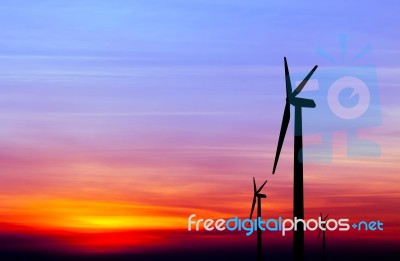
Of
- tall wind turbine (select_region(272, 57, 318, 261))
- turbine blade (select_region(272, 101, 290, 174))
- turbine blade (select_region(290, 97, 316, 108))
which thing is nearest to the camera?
tall wind turbine (select_region(272, 57, 318, 261))

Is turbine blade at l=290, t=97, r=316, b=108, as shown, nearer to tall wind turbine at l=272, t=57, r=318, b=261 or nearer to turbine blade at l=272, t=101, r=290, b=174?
tall wind turbine at l=272, t=57, r=318, b=261

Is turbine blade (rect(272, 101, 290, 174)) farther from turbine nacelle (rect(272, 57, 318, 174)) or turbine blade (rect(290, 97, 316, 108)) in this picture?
turbine blade (rect(290, 97, 316, 108))

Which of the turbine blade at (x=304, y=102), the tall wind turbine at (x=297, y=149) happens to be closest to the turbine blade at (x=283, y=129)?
the tall wind turbine at (x=297, y=149)

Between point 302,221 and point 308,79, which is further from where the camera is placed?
point 308,79

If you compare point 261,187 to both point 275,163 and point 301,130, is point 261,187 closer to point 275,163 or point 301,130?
point 275,163

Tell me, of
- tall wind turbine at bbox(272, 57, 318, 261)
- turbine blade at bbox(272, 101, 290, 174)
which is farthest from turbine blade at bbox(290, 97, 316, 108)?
turbine blade at bbox(272, 101, 290, 174)

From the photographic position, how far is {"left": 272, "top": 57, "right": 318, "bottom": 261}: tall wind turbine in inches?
2467

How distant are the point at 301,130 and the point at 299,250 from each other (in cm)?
952

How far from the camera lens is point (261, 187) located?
113 m

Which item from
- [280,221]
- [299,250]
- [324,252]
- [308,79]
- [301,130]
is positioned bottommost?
[299,250]

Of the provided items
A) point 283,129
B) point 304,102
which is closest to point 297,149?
point 304,102

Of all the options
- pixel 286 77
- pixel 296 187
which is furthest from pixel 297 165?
pixel 286 77

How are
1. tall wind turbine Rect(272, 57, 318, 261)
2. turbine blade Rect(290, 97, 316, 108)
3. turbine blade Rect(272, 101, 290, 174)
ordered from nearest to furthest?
tall wind turbine Rect(272, 57, 318, 261), turbine blade Rect(290, 97, 316, 108), turbine blade Rect(272, 101, 290, 174)

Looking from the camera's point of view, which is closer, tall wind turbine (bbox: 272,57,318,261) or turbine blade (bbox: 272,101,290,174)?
tall wind turbine (bbox: 272,57,318,261)
